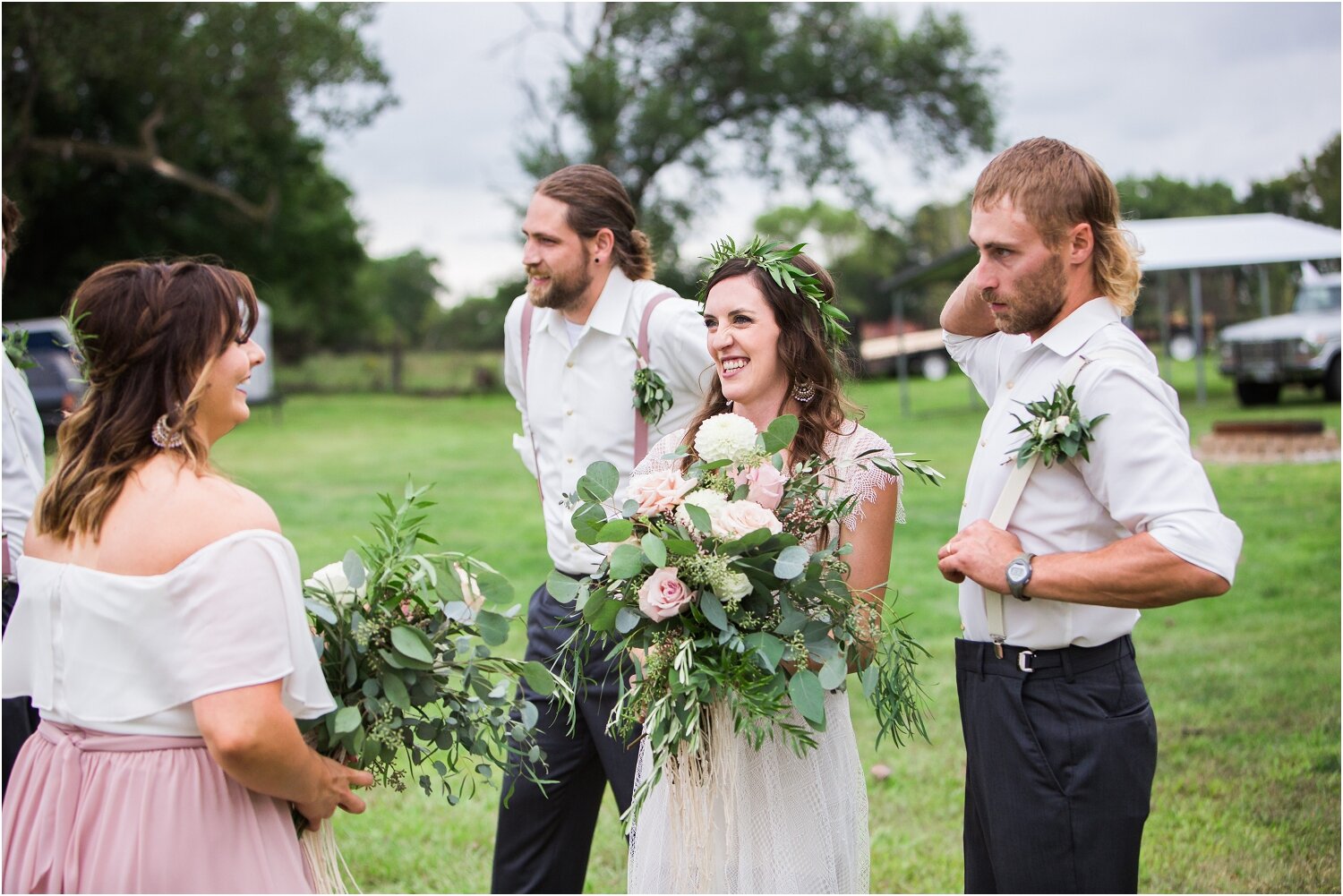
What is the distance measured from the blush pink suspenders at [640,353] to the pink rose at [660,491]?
4.07 ft

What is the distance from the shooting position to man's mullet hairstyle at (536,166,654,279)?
13.4 ft

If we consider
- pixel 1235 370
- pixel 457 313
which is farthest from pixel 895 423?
pixel 457 313

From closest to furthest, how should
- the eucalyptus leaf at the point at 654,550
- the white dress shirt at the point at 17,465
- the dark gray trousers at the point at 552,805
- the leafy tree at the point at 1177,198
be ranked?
the eucalyptus leaf at the point at 654,550 < the white dress shirt at the point at 17,465 < the dark gray trousers at the point at 552,805 < the leafy tree at the point at 1177,198

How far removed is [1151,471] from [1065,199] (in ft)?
2.04

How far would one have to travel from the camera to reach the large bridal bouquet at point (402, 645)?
254cm

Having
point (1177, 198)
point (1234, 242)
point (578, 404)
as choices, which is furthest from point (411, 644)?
point (1177, 198)

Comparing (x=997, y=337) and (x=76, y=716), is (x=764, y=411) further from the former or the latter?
(x=76, y=716)

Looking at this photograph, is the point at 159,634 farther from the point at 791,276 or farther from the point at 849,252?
the point at 849,252

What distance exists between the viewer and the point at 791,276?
3.15m

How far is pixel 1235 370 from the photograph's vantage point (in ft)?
68.7

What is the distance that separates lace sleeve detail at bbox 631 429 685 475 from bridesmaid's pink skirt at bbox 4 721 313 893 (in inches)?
54.5

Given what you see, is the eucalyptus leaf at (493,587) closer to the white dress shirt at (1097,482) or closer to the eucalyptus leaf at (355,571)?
the eucalyptus leaf at (355,571)

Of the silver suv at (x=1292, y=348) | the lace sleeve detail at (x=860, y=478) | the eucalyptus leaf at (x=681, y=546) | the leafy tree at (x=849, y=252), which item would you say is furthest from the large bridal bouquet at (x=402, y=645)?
the leafy tree at (x=849, y=252)

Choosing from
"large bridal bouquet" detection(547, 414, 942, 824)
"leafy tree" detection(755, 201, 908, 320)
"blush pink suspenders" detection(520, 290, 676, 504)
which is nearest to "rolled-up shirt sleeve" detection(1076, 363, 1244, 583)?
"large bridal bouquet" detection(547, 414, 942, 824)
